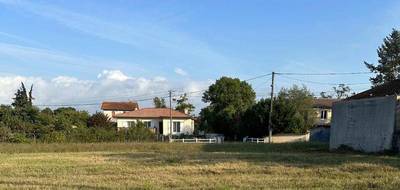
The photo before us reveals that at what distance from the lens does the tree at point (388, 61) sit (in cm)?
7181

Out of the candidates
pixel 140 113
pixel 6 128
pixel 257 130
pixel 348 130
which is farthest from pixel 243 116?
pixel 348 130

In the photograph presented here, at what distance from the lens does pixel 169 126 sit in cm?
8925

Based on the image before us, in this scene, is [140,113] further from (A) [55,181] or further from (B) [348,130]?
(A) [55,181]

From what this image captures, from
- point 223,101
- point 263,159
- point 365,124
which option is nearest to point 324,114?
point 223,101

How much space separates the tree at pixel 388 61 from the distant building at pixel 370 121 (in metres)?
30.7

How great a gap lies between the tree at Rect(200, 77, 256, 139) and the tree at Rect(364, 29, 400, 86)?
62.0ft

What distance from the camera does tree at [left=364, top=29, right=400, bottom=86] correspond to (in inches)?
2827

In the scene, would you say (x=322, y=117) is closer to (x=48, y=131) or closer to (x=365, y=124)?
(x=48, y=131)

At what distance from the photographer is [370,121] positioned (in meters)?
37.4

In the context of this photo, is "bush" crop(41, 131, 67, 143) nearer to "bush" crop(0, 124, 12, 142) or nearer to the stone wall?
"bush" crop(0, 124, 12, 142)

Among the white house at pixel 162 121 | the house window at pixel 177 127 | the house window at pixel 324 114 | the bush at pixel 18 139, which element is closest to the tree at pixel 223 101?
the white house at pixel 162 121

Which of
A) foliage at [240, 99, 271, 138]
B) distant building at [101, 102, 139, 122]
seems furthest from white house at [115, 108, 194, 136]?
distant building at [101, 102, 139, 122]

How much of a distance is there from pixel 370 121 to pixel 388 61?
125 feet

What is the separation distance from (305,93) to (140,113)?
25.9 meters
